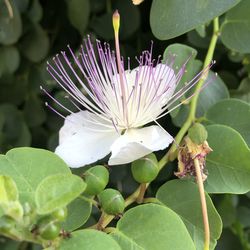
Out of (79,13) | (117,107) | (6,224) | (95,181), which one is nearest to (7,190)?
(6,224)

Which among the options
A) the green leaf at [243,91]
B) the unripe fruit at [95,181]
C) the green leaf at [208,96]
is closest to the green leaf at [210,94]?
the green leaf at [208,96]

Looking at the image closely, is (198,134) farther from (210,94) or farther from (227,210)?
(227,210)

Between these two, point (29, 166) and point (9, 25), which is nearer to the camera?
point (29, 166)

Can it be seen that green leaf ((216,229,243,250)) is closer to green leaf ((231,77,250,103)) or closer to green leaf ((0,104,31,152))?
green leaf ((231,77,250,103))

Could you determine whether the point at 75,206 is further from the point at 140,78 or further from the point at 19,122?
the point at 19,122

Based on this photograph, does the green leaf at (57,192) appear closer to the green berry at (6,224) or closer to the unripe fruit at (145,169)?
the green berry at (6,224)

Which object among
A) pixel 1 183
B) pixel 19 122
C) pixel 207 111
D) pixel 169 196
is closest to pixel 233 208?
pixel 207 111
